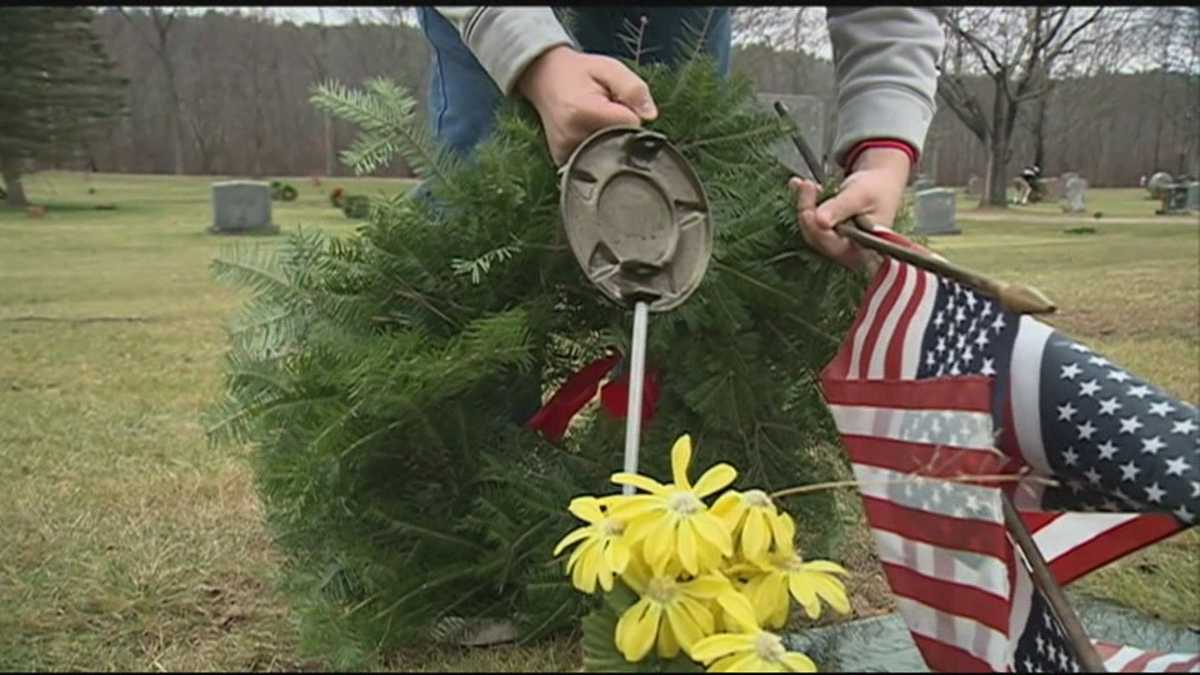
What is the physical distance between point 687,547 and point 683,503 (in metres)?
0.03

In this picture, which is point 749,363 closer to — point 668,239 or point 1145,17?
point 668,239

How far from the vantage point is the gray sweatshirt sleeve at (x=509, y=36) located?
2.87 feet

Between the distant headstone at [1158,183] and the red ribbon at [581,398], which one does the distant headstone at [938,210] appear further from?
the red ribbon at [581,398]

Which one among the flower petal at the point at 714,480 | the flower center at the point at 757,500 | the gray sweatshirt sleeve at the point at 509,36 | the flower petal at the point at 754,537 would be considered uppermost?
the gray sweatshirt sleeve at the point at 509,36

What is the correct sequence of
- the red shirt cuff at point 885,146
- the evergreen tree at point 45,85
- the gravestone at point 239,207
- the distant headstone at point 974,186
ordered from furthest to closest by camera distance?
the distant headstone at point 974,186 → the gravestone at point 239,207 → the evergreen tree at point 45,85 → the red shirt cuff at point 885,146

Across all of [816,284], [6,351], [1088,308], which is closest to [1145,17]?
[1088,308]

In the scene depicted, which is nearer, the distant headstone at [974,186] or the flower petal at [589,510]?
the flower petal at [589,510]

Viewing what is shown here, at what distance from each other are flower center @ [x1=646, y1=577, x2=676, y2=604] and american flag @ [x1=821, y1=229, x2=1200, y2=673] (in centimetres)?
15

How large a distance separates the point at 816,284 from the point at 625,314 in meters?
0.16

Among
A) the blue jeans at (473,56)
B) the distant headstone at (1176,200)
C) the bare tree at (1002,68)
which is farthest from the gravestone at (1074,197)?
the blue jeans at (473,56)

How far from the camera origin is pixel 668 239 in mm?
801

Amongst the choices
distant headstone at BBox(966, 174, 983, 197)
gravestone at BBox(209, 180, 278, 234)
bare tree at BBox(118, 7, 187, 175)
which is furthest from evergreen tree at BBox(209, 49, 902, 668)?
distant headstone at BBox(966, 174, 983, 197)

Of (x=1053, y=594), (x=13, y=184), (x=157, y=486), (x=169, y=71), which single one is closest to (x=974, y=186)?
(x=169, y=71)

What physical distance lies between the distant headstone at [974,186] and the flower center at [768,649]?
55.9 feet
